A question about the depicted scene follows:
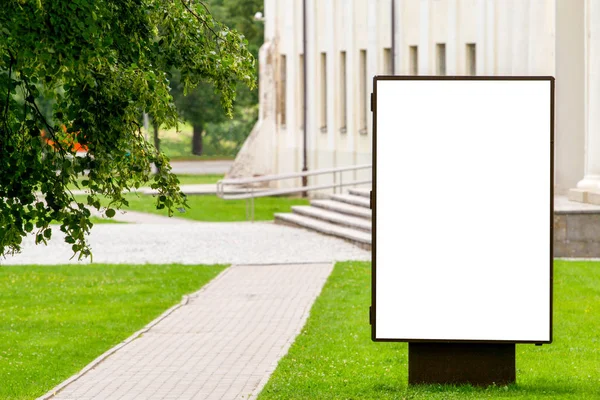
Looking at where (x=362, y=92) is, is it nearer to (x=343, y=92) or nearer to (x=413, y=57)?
(x=343, y=92)

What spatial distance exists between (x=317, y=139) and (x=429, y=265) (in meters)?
30.5

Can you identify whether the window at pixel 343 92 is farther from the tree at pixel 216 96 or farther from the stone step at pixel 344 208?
the tree at pixel 216 96

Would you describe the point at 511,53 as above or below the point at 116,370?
above

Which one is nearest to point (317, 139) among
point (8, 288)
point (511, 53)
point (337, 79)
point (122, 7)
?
point (337, 79)

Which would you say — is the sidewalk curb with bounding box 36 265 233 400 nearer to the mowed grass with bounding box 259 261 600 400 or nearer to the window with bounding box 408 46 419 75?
the mowed grass with bounding box 259 261 600 400

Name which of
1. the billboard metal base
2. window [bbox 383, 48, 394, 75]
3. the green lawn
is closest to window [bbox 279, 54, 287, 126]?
the green lawn

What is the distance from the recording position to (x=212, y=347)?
13.4 m

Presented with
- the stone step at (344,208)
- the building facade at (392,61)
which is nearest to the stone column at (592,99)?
the building facade at (392,61)

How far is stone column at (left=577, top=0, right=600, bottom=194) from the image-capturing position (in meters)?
22.7

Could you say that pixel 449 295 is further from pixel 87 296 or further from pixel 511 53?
pixel 511 53

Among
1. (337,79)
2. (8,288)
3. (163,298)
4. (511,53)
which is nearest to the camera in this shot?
(163,298)

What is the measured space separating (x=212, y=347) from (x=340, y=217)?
48.0 ft

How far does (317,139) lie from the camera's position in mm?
40375

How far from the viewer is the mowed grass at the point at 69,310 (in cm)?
1249
